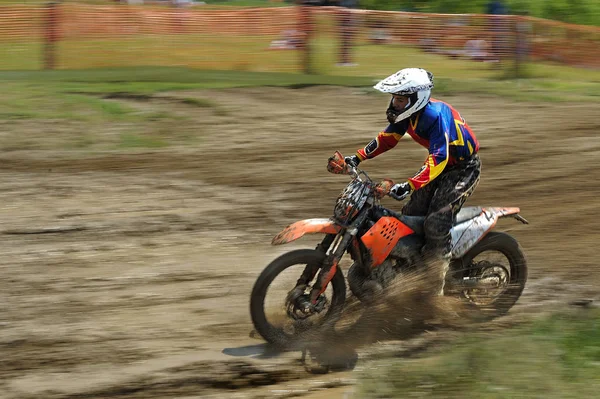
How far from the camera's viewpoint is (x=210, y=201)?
952cm

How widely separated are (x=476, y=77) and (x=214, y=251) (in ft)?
31.8

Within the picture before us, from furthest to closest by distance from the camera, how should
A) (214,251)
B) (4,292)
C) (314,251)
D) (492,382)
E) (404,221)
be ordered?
(214,251), (4,292), (404,221), (314,251), (492,382)

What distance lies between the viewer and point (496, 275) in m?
6.77

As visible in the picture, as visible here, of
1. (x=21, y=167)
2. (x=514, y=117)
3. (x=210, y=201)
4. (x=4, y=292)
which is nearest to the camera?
(x=4, y=292)

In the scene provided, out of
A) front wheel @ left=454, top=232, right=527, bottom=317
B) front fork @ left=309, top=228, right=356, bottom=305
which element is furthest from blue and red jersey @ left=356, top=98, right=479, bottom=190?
front wheel @ left=454, top=232, right=527, bottom=317

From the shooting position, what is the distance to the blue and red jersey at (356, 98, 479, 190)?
20.2 ft

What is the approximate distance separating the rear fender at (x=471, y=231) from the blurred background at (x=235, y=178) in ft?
2.02

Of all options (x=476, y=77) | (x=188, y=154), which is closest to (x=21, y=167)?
(x=188, y=154)

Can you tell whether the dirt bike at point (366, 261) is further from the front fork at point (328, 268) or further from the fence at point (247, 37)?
the fence at point (247, 37)

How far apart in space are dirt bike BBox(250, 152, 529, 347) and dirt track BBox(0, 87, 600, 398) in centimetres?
31

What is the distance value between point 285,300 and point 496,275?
1796 mm

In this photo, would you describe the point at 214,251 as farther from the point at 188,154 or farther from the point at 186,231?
the point at 188,154

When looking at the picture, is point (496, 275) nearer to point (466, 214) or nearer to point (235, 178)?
point (466, 214)

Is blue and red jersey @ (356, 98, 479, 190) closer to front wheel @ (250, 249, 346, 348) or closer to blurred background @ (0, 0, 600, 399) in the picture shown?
front wheel @ (250, 249, 346, 348)
